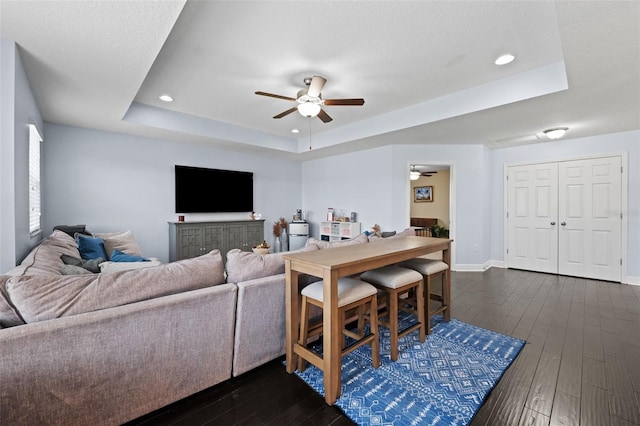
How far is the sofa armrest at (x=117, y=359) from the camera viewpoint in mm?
1215

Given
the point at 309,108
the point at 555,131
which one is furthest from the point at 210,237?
the point at 555,131

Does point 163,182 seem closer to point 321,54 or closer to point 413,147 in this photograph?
point 321,54

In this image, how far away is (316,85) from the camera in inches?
113

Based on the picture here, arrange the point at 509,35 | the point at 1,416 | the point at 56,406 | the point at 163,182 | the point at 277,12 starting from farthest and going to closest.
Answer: the point at 163,182
the point at 509,35
the point at 277,12
the point at 56,406
the point at 1,416

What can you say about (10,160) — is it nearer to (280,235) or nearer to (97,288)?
(97,288)

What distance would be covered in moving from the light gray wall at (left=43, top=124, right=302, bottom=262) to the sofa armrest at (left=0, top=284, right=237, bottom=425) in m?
3.69

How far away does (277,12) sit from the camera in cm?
203

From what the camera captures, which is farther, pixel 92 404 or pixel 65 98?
pixel 65 98

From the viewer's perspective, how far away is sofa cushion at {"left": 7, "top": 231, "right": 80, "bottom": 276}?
1.67 meters

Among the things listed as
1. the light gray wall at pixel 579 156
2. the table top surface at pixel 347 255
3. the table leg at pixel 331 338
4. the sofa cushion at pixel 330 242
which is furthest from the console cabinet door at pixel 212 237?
the light gray wall at pixel 579 156

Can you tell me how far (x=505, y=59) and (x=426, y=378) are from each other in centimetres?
287

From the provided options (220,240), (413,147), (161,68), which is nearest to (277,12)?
(161,68)

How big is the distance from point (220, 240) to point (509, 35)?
4979 millimetres

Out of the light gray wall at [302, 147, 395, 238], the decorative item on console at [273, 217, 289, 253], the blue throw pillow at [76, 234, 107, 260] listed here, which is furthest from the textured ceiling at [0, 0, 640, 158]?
the decorative item on console at [273, 217, 289, 253]
